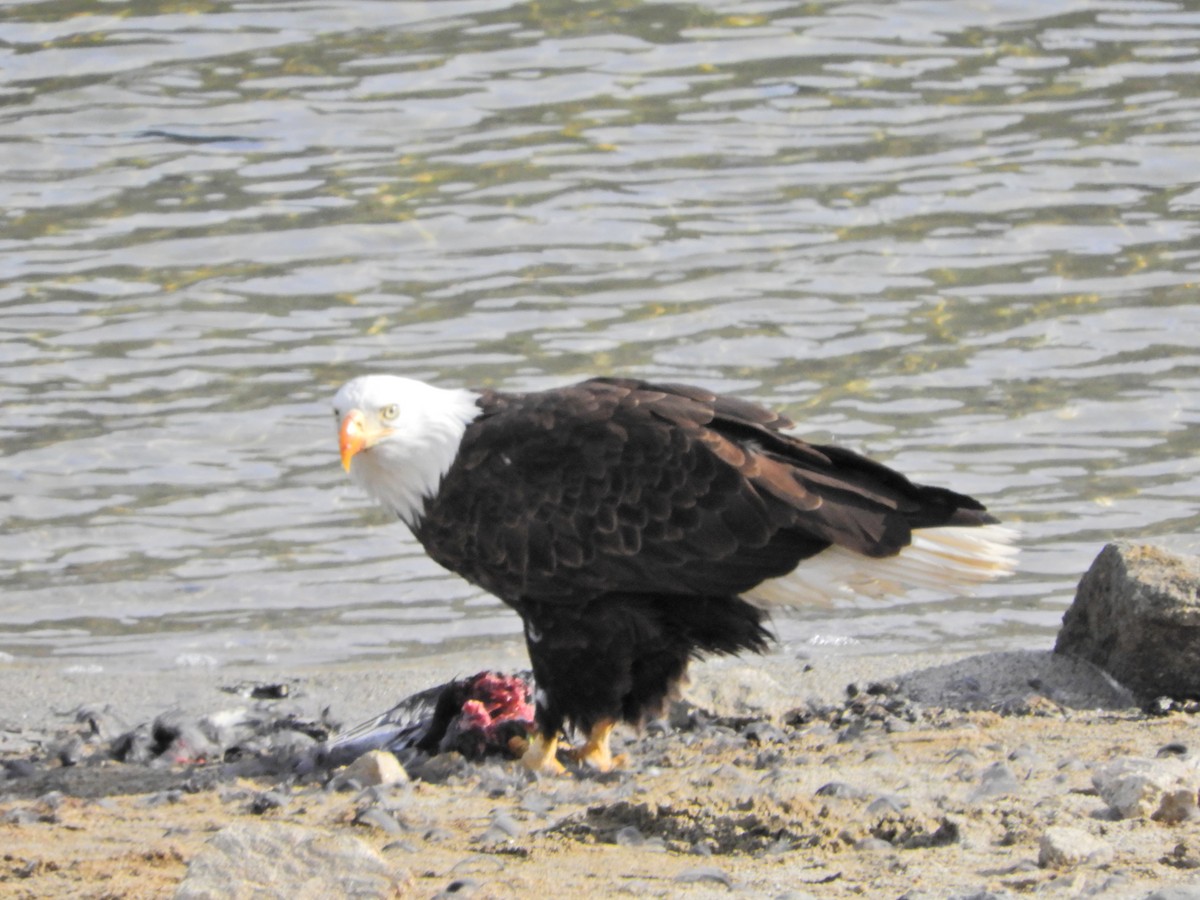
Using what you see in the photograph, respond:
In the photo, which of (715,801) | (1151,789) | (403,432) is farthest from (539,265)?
(1151,789)

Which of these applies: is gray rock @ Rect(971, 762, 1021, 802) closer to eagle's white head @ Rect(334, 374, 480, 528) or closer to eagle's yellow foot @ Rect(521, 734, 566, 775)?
eagle's yellow foot @ Rect(521, 734, 566, 775)

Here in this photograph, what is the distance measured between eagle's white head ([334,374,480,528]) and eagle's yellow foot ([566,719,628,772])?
71 centimetres

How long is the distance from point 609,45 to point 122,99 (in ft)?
8.97

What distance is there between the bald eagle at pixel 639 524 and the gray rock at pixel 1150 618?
308 millimetres

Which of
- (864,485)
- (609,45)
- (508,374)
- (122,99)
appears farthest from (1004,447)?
(122,99)

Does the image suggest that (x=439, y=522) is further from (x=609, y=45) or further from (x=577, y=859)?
(x=609, y=45)

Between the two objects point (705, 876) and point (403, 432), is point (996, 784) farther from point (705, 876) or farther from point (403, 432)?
point (403, 432)

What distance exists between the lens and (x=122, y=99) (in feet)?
35.6

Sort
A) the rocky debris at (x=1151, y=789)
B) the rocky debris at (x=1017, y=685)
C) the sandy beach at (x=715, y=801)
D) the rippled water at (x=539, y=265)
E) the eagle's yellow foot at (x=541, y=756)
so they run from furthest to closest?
1. the rippled water at (x=539, y=265)
2. the rocky debris at (x=1017, y=685)
3. the eagle's yellow foot at (x=541, y=756)
4. the rocky debris at (x=1151, y=789)
5. the sandy beach at (x=715, y=801)

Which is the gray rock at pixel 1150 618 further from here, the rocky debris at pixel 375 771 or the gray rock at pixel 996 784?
the rocky debris at pixel 375 771

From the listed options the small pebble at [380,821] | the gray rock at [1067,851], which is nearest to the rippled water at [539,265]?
the small pebble at [380,821]

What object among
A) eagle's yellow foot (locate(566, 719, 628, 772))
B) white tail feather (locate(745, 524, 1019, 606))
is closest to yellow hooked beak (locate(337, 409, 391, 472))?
eagle's yellow foot (locate(566, 719, 628, 772))

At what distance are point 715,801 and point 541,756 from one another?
3.61ft

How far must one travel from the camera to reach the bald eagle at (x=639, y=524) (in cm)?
492
